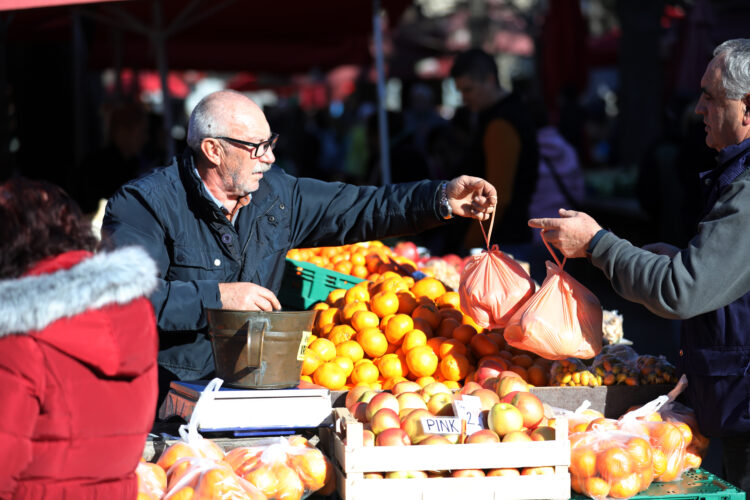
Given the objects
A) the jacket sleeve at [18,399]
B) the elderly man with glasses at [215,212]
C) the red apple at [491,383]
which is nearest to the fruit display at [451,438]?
the red apple at [491,383]

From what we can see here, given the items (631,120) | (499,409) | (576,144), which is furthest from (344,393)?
(576,144)

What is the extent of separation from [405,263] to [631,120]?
9.92 m

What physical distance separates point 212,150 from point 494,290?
1189 millimetres

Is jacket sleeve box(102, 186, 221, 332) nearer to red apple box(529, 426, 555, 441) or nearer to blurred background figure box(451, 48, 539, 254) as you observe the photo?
red apple box(529, 426, 555, 441)

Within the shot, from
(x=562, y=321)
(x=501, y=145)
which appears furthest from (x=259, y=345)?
(x=501, y=145)

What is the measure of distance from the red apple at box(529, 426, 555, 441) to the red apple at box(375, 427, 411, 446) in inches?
14.9

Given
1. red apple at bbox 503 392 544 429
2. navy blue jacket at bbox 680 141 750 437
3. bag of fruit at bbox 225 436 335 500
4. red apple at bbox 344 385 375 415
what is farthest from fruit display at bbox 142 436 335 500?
navy blue jacket at bbox 680 141 750 437

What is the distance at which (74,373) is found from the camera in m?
2.00

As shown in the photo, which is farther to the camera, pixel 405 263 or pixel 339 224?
pixel 405 263

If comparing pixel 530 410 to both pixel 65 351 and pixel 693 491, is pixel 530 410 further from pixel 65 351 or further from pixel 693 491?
pixel 65 351

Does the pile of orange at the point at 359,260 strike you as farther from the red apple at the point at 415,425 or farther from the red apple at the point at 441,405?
the red apple at the point at 415,425

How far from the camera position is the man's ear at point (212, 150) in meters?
3.32

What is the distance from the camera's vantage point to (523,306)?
10.7 ft

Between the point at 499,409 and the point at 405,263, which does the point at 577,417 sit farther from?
the point at 405,263
